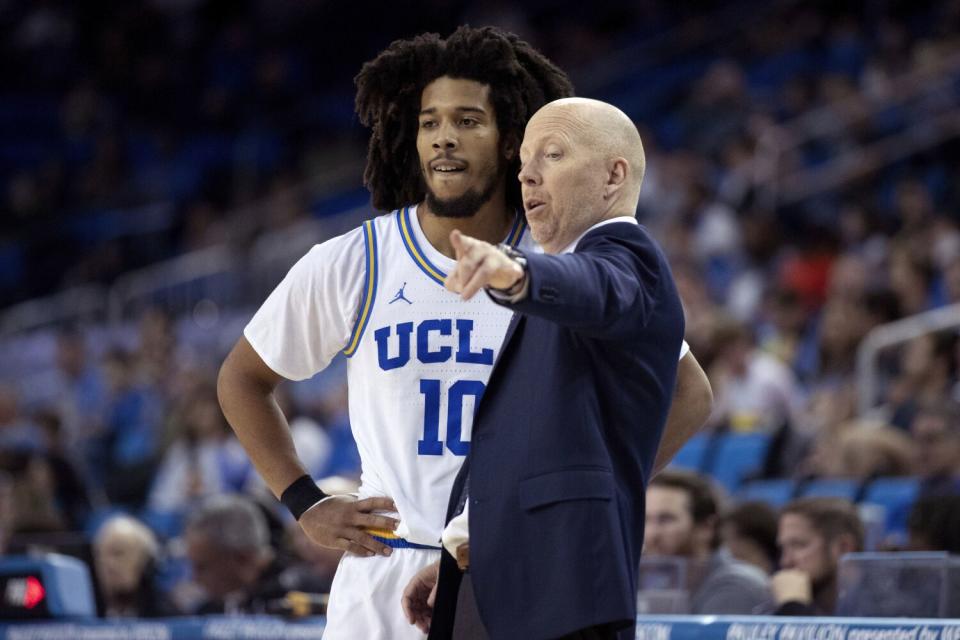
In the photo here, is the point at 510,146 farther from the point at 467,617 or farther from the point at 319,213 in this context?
the point at 319,213

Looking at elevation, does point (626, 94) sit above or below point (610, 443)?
above

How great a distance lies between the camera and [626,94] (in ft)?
48.1

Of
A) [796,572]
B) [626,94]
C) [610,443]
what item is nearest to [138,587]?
[796,572]

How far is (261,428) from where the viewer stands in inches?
145

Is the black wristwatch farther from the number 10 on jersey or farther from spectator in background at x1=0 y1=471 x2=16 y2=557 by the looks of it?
spectator in background at x1=0 y1=471 x2=16 y2=557

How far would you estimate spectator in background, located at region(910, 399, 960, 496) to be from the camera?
21.3 ft

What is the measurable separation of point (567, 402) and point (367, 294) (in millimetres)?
953

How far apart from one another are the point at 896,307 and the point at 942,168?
2368mm

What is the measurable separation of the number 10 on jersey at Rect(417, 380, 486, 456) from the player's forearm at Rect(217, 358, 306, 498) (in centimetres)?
38

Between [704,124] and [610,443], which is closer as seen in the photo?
[610,443]

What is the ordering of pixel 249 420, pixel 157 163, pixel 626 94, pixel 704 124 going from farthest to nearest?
pixel 157 163 < pixel 626 94 < pixel 704 124 < pixel 249 420

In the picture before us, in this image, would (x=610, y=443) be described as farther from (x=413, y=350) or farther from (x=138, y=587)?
(x=138, y=587)

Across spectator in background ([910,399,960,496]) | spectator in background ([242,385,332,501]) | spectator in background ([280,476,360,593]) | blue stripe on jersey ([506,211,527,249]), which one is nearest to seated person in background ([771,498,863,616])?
spectator in background ([910,399,960,496])

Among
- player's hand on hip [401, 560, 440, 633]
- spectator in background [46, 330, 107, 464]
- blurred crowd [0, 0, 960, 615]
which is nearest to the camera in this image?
player's hand on hip [401, 560, 440, 633]
